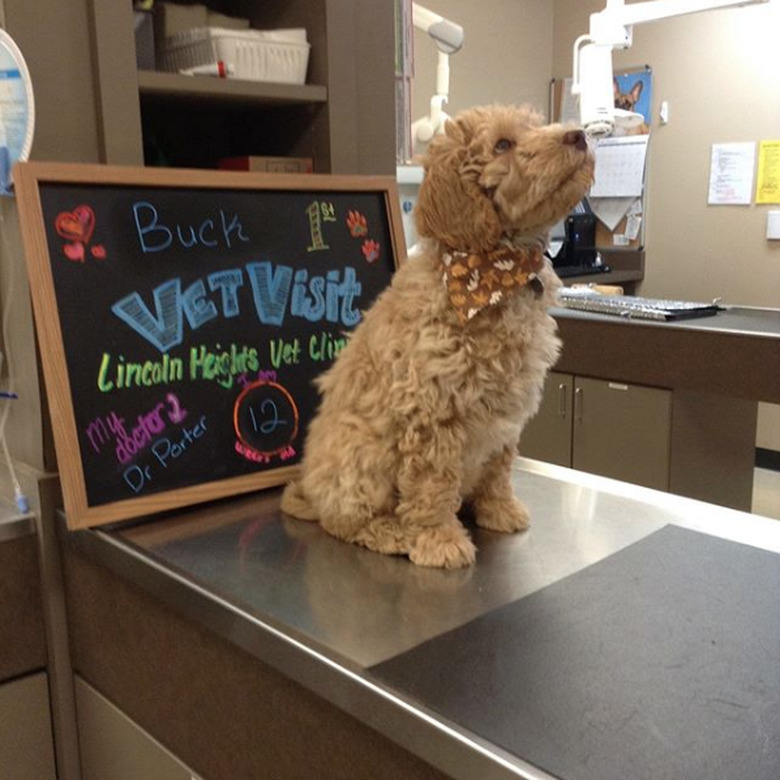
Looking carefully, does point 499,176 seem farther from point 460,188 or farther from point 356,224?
point 356,224

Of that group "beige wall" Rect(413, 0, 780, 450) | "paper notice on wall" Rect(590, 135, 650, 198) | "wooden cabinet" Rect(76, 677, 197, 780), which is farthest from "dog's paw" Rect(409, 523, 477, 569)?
"paper notice on wall" Rect(590, 135, 650, 198)

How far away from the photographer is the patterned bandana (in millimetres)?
955

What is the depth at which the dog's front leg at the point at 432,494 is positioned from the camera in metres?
0.99

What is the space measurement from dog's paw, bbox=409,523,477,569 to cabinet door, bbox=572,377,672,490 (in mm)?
1893

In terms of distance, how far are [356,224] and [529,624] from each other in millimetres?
724

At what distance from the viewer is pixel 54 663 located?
127cm

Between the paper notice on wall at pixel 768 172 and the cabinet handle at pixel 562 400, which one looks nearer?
the cabinet handle at pixel 562 400

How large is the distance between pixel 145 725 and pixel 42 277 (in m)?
0.61

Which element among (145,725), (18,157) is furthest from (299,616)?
(18,157)

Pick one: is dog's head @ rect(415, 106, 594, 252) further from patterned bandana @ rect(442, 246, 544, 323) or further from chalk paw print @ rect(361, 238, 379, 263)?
chalk paw print @ rect(361, 238, 379, 263)

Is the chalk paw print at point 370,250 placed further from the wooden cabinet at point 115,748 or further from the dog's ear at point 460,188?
the wooden cabinet at point 115,748

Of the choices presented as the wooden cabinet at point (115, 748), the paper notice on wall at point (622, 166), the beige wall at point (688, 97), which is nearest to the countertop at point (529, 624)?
the wooden cabinet at point (115, 748)

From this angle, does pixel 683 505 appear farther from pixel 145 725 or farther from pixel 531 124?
pixel 145 725

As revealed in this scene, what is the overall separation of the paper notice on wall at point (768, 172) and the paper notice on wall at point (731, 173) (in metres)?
0.04
